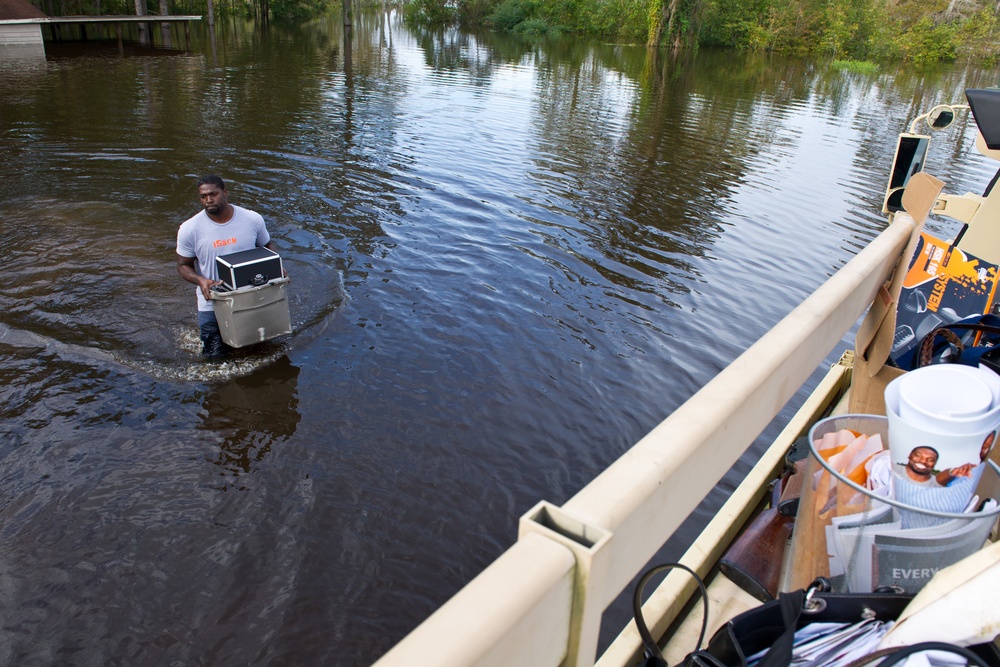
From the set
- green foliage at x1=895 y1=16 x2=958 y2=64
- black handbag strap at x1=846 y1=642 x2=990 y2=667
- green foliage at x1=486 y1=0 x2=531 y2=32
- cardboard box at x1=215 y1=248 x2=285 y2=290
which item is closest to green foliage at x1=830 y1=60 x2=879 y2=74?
green foliage at x1=895 y1=16 x2=958 y2=64

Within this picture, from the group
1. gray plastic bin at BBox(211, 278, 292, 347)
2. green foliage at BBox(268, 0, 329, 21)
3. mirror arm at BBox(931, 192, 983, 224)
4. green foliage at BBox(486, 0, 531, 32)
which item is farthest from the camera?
green foliage at BBox(486, 0, 531, 32)

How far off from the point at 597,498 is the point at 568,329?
7.20 metres

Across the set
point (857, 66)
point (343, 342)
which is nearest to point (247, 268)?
point (343, 342)

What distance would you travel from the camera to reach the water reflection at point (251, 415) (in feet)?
19.6

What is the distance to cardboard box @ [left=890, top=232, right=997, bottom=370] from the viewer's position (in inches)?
149

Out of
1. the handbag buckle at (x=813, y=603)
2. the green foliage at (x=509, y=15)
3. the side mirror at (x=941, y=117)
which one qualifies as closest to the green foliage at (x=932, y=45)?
the green foliage at (x=509, y=15)

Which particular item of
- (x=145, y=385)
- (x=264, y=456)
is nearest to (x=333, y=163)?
(x=145, y=385)

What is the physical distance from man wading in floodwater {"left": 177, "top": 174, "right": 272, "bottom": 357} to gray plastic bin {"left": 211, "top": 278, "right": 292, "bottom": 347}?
9.1 inches

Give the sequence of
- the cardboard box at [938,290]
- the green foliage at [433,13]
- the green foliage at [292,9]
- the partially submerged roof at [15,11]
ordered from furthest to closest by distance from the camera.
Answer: the green foliage at [433,13]
the green foliage at [292,9]
the partially submerged roof at [15,11]
the cardboard box at [938,290]

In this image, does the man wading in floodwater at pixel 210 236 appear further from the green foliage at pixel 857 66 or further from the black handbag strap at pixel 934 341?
the green foliage at pixel 857 66

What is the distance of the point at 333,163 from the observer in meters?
14.8

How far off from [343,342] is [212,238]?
1886 millimetres

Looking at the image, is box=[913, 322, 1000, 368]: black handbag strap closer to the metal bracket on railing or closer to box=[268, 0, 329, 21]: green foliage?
the metal bracket on railing

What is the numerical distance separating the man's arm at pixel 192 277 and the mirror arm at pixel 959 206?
235 inches
